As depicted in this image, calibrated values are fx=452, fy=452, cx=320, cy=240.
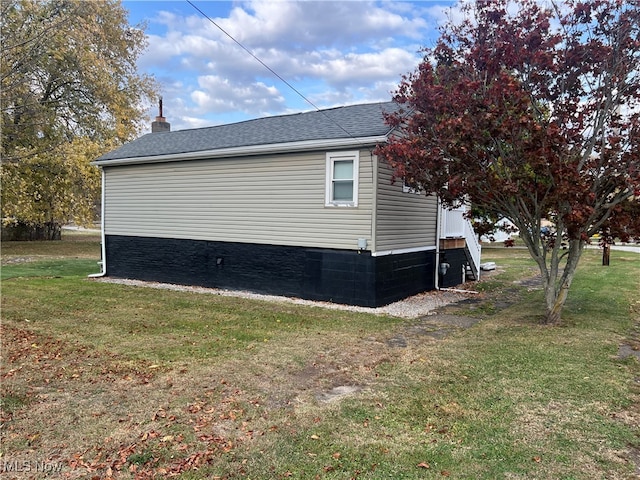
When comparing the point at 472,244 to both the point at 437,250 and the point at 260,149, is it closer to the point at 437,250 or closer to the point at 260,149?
the point at 437,250

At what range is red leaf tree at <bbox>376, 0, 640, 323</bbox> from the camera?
639 cm

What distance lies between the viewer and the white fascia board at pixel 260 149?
891cm

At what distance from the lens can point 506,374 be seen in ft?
16.1

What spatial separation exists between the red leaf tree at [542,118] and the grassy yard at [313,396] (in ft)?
6.40

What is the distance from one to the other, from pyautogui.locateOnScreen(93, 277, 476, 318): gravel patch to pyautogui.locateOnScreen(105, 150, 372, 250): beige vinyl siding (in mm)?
1249

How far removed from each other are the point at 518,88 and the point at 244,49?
4782 mm

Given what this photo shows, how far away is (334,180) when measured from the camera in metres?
9.46

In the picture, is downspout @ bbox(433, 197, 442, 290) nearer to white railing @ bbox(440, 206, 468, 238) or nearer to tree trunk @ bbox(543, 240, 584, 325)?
white railing @ bbox(440, 206, 468, 238)

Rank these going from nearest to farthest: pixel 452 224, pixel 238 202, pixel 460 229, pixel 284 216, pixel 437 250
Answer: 1. pixel 284 216
2. pixel 238 202
3. pixel 437 250
4. pixel 452 224
5. pixel 460 229

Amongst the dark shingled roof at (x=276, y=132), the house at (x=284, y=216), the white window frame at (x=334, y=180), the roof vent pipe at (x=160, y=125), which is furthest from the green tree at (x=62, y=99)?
the white window frame at (x=334, y=180)

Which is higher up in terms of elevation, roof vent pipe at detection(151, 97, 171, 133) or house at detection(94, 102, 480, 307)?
roof vent pipe at detection(151, 97, 171, 133)

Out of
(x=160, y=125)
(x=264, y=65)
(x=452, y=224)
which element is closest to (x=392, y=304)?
(x=452, y=224)

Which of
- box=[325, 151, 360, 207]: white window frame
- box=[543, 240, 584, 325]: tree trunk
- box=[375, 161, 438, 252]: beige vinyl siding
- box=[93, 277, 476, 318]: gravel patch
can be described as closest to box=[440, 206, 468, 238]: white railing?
box=[375, 161, 438, 252]: beige vinyl siding

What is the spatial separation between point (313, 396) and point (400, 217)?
6.12 m
